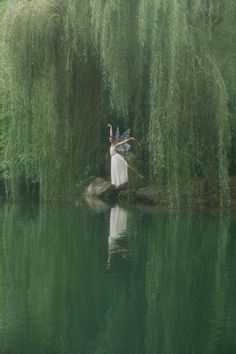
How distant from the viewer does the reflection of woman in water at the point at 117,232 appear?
962 cm

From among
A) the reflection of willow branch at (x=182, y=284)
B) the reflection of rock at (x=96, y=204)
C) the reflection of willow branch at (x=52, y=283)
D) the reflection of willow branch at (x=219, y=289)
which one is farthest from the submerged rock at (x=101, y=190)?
the reflection of willow branch at (x=219, y=289)

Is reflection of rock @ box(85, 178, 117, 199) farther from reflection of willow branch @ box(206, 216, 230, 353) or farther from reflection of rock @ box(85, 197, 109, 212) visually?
reflection of willow branch @ box(206, 216, 230, 353)

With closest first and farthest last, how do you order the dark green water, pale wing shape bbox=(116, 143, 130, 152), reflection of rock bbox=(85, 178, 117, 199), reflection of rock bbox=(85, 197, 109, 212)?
the dark green water
pale wing shape bbox=(116, 143, 130, 152)
reflection of rock bbox=(85, 197, 109, 212)
reflection of rock bbox=(85, 178, 117, 199)

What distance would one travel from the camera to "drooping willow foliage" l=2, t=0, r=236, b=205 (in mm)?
12906

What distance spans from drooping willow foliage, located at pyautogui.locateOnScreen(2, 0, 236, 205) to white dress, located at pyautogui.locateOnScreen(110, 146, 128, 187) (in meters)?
0.55

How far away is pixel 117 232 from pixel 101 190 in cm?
653

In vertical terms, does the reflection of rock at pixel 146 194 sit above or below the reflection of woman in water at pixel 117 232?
above

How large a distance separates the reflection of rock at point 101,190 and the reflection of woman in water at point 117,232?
184cm

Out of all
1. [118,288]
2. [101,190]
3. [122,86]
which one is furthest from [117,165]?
[118,288]

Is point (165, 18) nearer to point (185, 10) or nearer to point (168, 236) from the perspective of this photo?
point (185, 10)

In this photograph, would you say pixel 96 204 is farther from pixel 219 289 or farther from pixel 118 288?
pixel 219 289

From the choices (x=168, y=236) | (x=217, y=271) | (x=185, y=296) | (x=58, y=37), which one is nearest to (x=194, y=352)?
(x=185, y=296)

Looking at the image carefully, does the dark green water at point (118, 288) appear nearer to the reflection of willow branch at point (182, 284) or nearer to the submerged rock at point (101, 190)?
the reflection of willow branch at point (182, 284)

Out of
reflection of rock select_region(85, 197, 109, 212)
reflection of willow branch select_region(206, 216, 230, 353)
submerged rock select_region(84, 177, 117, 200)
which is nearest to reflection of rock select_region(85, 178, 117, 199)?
submerged rock select_region(84, 177, 117, 200)
